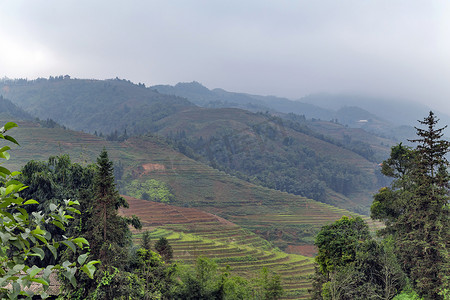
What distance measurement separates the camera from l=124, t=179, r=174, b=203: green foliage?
81.6 m

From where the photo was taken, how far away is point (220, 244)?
179 ft

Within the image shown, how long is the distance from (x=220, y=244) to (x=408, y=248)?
35072mm

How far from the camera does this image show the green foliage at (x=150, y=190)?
268 feet

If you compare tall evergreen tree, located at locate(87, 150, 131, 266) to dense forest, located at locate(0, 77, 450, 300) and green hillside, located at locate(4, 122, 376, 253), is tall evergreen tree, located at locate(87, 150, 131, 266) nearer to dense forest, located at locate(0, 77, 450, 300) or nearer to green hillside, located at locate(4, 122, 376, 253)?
dense forest, located at locate(0, 77, 450, 300)

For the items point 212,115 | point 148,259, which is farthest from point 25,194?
point 212,115

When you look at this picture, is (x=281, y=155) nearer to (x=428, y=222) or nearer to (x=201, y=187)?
(x=201, y=187)

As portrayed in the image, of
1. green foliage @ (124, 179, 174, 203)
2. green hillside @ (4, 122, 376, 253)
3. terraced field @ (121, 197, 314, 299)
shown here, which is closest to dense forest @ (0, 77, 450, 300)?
terraced field @ (121, 197, 314, 299)

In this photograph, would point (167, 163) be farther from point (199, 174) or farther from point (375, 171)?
point (375, 171)

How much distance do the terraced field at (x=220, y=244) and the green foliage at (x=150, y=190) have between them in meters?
9.97

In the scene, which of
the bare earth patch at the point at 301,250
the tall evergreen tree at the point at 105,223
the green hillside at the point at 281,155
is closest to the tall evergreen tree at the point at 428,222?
the tall evergreen tree at the point at 105,223

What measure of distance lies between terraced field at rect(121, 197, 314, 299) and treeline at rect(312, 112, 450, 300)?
16.0 meters

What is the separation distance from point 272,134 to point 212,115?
136 feet

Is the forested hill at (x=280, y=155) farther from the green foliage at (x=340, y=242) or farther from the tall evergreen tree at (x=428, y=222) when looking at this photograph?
the tall evergreen tree at (x=428, y=222)

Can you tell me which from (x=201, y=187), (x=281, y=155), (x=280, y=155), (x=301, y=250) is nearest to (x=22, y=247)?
(x=301, y=250)
